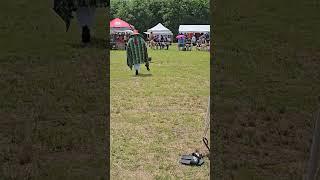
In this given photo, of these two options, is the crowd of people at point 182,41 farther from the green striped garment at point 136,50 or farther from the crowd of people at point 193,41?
the green striped garment at point 136,50

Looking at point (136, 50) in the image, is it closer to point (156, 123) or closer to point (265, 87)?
point (265, 87)

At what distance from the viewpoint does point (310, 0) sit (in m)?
14.3

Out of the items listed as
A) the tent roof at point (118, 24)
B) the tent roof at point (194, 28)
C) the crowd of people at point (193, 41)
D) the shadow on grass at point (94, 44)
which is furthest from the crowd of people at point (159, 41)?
the shadow on grass at point (94, 44)

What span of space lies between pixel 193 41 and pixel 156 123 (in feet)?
58.6

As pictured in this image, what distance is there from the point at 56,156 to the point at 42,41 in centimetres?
984

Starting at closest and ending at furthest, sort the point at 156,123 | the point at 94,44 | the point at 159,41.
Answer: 1. the point at 156,123
2. the point at 94,44
3. the point at 159,41

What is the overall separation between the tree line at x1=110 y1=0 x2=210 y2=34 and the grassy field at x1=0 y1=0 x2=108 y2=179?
9.21 feet

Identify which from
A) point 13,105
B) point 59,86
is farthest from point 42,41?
point 13,105

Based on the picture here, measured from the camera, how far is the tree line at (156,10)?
51.5ft

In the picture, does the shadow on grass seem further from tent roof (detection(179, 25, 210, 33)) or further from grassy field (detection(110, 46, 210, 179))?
tent roof (detection(179, 25, 210, 33))

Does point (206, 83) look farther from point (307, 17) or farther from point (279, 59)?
point (307, 17)

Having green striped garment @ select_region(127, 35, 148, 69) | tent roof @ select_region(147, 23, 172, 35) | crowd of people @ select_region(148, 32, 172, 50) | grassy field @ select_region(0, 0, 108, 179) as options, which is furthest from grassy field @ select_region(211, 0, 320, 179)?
crowd of people @ select_region(148, 32, 172, 50)

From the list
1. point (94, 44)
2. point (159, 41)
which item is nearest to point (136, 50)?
point (94, 44)

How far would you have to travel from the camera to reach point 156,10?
18.7 meters
